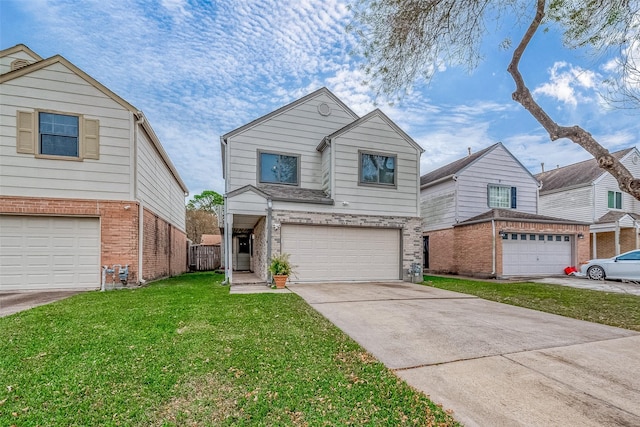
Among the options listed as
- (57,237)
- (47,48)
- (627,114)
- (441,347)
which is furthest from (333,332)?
(47,48)

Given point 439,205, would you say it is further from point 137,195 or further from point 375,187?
point 137,195

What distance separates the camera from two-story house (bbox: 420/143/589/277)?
13.9 metres

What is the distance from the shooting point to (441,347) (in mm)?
4172

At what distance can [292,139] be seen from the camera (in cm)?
1224

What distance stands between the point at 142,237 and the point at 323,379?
8.76 m

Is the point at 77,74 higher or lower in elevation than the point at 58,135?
higher

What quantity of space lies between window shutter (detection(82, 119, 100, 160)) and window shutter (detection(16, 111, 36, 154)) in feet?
3.95

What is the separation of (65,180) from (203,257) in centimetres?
1291

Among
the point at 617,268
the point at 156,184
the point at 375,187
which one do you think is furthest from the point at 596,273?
the point at 156,184

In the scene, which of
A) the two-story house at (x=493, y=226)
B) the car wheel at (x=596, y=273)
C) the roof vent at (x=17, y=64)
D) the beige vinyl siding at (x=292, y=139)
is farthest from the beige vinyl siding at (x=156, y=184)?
the car wheel at (x=596, y=273)

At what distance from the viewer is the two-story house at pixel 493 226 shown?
13852 mm

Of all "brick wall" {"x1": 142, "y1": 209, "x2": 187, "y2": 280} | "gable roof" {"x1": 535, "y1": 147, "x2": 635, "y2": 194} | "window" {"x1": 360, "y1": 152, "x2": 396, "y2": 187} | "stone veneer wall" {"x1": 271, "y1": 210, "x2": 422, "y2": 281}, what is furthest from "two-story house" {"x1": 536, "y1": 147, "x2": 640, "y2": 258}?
"brick wall" {"x1": 142, "y1": 209, "x2": 187, "y2": 280}

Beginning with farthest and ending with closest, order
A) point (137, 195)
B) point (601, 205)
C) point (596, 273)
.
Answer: point (601, 205), point (596, 273), point (137, 195)

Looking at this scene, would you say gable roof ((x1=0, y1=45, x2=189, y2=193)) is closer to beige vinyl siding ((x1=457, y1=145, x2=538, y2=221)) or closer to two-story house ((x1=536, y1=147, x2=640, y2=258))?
beige vinyl siding ((x1=457, y1=145, x2=538, y2=221))
